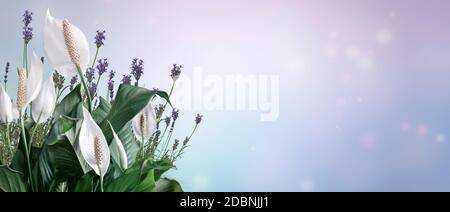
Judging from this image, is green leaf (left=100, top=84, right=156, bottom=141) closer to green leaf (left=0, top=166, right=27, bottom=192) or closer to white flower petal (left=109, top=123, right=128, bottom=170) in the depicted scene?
white flower petal (left=109, top=123, right=128, bottom=170)

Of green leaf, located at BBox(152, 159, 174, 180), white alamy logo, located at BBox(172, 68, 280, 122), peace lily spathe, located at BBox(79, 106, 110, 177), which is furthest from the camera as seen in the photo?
white alamy logo, located at BBox(172, 68, 280, 122)

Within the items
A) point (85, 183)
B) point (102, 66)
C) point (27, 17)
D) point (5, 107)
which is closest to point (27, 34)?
point (27, 17)

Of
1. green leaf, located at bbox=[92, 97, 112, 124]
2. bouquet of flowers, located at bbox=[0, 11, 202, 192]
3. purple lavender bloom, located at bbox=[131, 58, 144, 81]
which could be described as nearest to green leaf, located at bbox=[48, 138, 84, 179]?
bouquet of flowers, located at bbox=[0, 11, 202, 192]

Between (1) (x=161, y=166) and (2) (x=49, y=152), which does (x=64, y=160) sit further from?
(1) (x=161, y=166)

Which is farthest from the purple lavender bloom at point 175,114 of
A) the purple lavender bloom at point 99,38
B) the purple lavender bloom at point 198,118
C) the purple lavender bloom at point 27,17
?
the purple lavender bloom at point 27,17

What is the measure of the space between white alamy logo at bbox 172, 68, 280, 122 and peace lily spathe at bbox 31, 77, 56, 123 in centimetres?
25

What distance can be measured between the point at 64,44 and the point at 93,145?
0.46ft

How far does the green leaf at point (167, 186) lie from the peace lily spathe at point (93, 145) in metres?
0.15

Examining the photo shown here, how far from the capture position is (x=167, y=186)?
0.94 metres

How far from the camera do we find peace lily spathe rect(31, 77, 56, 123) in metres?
0.89

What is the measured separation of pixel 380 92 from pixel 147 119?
1.29ft

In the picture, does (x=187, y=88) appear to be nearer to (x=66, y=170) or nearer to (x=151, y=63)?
(x=151, y=63)

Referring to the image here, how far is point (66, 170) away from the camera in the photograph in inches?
34.0
